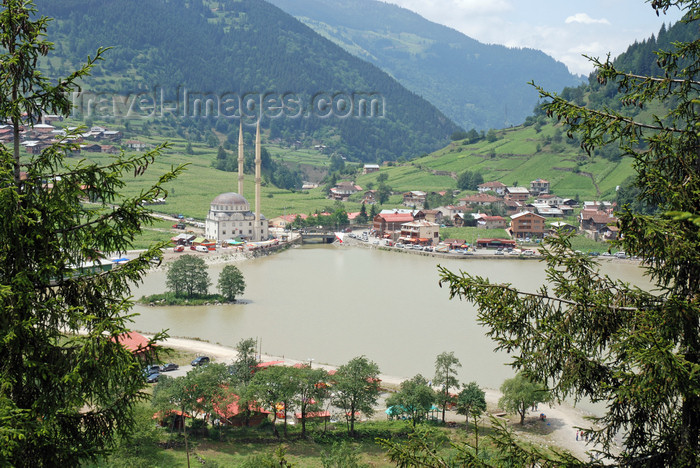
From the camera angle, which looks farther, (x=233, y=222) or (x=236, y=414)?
(x=233, y=222)

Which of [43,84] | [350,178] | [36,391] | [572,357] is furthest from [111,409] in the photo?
[350,178]

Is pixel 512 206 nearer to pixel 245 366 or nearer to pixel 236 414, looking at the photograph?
pixel 245 366

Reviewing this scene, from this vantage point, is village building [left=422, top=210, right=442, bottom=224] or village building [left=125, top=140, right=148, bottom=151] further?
village building [left=125, top=140, right=148, bottom=151]

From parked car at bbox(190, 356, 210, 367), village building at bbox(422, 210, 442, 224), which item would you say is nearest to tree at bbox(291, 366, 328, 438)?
parked car at bbox(190, 356, 210, 367)

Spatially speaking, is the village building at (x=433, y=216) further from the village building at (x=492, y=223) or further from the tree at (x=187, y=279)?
the tree at (x=187, y=279)

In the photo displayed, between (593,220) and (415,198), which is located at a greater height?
(415,198)

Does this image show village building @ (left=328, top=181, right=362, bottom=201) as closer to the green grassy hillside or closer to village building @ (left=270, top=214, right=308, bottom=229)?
the green grassy hillside

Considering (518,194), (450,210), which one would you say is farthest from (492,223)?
(518,194)
